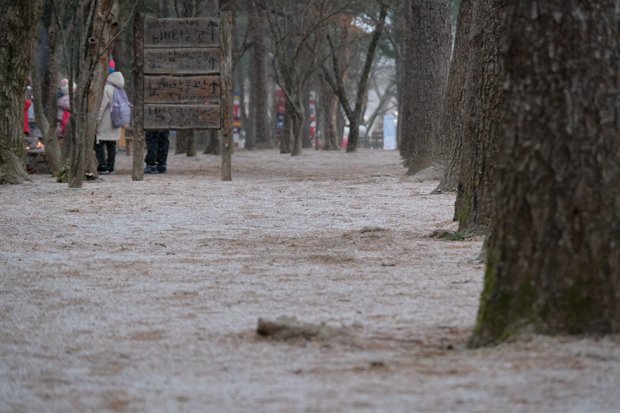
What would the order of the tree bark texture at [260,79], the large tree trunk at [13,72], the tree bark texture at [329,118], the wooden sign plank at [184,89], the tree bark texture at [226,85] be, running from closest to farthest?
the large tree trunk at [13,72] → the tree bark texture at [226,85] → the wooden sign plank at [184,89] → the tree bark texture at [260,79] → the tree bark texture at [329,118]

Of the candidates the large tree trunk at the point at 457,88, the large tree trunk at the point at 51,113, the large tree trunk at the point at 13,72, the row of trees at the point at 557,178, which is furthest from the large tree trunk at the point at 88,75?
the row of trees at the point at 557,178

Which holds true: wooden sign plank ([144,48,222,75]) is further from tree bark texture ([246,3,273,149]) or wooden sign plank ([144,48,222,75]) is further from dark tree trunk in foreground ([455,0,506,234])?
tree bark texture ([246,3,273,149])

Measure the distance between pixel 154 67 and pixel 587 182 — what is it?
43.8 feet

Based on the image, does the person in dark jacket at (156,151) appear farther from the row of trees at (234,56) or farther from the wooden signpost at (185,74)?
the wooden signpost at (185,74)

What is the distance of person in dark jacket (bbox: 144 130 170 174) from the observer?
19516mm

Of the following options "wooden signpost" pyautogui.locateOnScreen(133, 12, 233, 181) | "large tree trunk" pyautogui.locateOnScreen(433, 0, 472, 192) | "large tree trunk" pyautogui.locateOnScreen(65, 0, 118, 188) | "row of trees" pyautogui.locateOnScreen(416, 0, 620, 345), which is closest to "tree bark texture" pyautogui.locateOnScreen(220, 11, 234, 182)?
"wooden signpost" pyautogui.locateOnScreen(133, 12, 233, 181)

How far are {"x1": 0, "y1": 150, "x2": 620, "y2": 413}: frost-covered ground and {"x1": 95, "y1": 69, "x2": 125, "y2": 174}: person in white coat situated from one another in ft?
25.3

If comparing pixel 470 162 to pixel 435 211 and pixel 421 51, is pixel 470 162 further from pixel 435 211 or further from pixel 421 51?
pixel 421 51

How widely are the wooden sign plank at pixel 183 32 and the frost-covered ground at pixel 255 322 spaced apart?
256 inches

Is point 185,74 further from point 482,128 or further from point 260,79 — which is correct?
point 260,79

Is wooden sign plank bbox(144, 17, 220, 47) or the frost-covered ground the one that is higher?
wooden sign plank bbox(144, 17, 220, 47)

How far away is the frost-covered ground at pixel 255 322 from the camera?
13.6ft

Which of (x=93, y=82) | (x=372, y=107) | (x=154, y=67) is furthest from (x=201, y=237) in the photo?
(x=372, y=107)

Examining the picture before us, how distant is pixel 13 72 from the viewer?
1659cm
